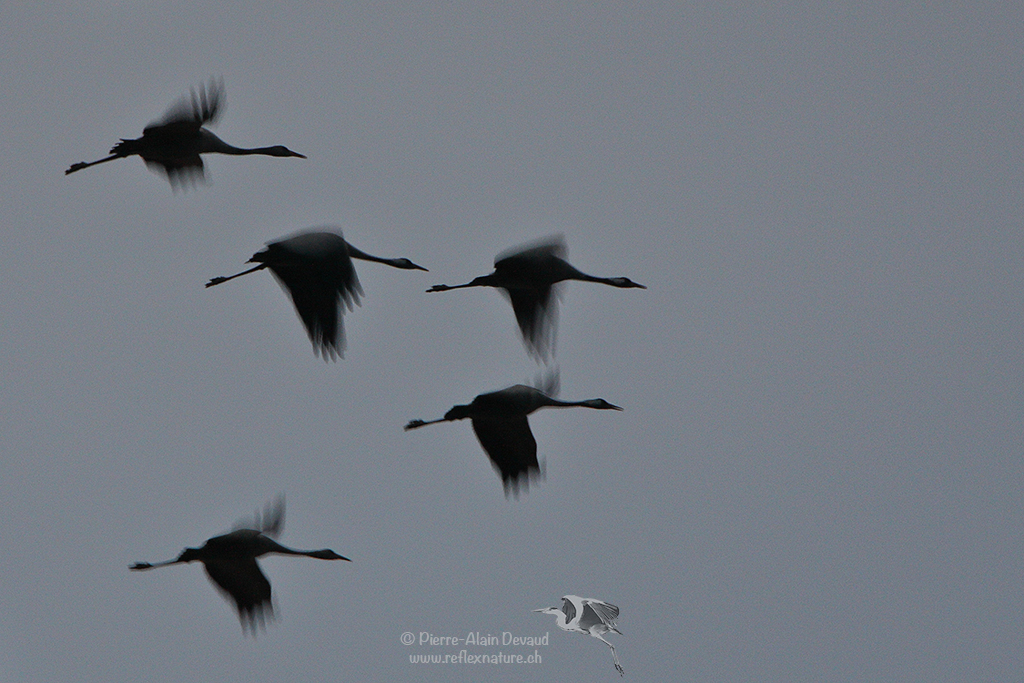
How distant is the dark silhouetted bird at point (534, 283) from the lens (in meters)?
18.4

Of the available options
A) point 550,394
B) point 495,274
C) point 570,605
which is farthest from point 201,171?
point 570,605

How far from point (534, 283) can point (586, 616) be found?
17.0 feet

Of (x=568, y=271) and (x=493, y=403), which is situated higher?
(x=568, y=271)

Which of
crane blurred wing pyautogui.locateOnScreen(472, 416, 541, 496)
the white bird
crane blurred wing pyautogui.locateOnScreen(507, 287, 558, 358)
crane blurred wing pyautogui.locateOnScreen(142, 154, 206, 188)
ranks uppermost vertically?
crane blurred wing pyautogui.locateOnScreen(142, 154, 206, 188)

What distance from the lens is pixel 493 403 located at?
712 inches

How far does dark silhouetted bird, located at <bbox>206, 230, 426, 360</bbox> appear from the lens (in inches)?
663

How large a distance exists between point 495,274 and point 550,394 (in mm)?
1688

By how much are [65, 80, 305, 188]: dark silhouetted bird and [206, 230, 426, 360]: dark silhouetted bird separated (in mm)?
1644

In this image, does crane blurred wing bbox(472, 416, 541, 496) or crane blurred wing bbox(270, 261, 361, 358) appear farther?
crane blurred wing bbox(472, 416, 541, 496)

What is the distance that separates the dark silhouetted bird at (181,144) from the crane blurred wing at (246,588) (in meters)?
4.47

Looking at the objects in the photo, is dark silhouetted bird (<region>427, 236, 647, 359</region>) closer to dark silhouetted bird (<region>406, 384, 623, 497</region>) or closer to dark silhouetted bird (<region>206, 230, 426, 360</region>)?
dark silhouetted bird (<region>406, 384, 623, 497</region>)

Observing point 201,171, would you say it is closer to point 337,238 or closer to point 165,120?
point 165,120

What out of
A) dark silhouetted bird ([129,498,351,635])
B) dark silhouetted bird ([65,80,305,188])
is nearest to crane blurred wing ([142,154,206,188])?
dark silhouetted bird ([65,80,305,188])

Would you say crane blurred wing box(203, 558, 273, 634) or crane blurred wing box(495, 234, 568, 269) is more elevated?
crane blurred wing box(495, 234, 568, 269)
